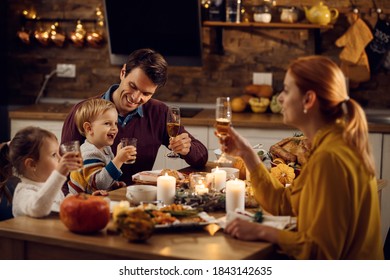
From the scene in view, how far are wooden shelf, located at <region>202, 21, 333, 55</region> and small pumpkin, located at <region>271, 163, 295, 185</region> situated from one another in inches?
93.0

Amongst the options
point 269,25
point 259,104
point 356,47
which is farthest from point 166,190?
point 356,47

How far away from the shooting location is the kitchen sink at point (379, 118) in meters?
5.11

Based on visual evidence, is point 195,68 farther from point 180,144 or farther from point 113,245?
point 113,245

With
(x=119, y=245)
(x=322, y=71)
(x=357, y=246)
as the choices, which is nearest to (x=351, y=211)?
(x=357, y=246)

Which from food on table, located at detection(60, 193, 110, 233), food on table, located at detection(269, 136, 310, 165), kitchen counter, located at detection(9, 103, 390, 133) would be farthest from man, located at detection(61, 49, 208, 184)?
kitchen counter, located at detection(9, 103, 390, 133)

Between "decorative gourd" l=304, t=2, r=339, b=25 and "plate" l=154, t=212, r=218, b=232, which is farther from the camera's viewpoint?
"decorative gourd" l=304, t=2, r=339, b=25

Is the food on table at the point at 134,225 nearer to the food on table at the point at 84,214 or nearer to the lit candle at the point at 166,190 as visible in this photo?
the food on table at the point at 84,214

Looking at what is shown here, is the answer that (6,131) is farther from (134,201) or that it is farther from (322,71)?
(322,71)

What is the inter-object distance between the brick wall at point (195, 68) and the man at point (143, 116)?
6.05 feet

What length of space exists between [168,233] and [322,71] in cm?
71

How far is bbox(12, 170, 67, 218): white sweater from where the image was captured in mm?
2307

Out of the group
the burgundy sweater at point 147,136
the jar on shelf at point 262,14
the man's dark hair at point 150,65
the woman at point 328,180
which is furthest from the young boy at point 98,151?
the jar on shelf at point 262,14

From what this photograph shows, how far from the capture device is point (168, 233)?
2.28 m

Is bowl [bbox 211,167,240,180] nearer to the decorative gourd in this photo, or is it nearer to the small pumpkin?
the small pumpkin
